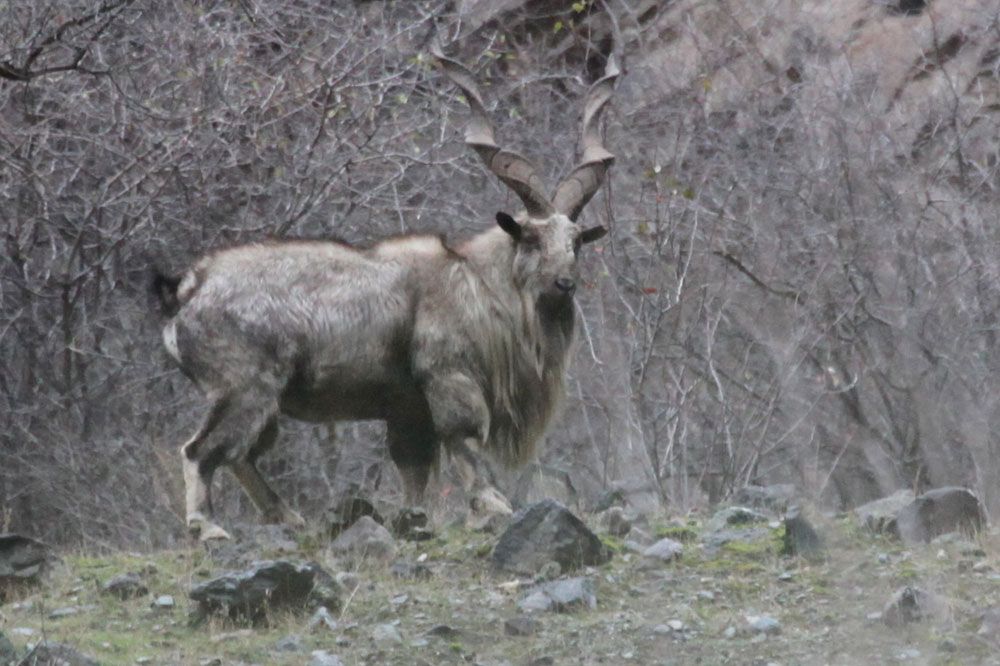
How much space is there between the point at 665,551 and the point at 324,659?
1804mm

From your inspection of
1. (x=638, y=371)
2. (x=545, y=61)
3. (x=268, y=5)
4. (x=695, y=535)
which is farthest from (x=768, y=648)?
(x=545, y=61)

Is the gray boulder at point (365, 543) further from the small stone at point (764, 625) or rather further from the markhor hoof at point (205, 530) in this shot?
the small stone at point (764, 625)

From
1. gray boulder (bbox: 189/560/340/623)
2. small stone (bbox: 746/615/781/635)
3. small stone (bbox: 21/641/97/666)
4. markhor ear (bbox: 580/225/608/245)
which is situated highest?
markhor ear (bbox: 580/225/608/245)

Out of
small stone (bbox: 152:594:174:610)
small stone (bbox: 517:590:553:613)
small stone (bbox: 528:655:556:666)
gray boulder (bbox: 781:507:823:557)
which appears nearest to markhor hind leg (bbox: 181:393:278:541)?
small stone (bbox: 152:594:174:610)

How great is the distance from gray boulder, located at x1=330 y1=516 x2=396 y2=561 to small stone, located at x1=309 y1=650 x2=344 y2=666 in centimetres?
138

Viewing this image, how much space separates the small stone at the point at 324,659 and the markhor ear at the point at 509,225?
3691 mm

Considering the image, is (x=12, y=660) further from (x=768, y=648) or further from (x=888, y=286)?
(x=888, y=286)

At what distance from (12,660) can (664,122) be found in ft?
30.9

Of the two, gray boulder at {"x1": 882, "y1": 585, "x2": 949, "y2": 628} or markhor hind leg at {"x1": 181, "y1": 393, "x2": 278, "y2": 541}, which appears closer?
gray boulder at {"x1": 882, "y1": 585, "x2": 949, "y2": 628}

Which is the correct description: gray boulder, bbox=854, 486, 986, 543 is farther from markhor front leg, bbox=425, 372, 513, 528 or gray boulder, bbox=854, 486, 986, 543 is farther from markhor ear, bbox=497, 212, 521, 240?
markhor ear, bbox=497, 212, 521, 240

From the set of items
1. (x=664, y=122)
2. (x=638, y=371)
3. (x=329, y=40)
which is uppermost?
(x=329, y=40)

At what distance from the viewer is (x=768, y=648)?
606 centimetres

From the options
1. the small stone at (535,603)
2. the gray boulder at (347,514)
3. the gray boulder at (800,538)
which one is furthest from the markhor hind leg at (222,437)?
the gray boulder at (800,538)

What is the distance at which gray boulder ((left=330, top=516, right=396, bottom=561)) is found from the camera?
25.0ft
